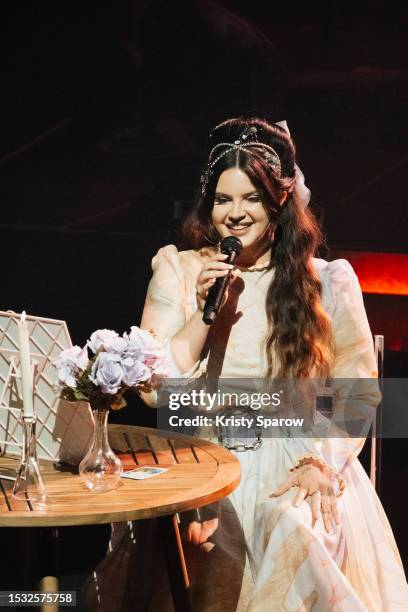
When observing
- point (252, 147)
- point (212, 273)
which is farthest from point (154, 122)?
point (212, 273)

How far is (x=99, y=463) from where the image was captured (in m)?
1.99

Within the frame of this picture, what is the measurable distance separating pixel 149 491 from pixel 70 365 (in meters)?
0.31

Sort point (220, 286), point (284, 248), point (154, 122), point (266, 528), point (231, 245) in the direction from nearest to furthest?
1. point (266, 528)
2. point (220, 286)
3. point (231, 245)
4. point (284, 248)
5. point (154, 122)

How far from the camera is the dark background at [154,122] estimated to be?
3283 millimetres

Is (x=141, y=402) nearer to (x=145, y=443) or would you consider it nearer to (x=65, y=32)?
(x=145, y=443)

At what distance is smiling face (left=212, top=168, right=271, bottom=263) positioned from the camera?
2.90 metres

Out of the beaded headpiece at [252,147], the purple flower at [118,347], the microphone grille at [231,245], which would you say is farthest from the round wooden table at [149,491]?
the beaded headpiece at [252,147]

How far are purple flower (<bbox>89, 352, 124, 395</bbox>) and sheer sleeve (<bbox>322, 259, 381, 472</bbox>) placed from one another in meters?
0.95

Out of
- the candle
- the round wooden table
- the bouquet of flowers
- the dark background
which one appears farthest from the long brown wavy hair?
the candle

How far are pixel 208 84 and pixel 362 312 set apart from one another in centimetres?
101

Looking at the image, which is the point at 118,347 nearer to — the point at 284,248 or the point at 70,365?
the point at 70,365

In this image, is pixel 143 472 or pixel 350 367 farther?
pixel 350 367

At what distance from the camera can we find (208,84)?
3.30m

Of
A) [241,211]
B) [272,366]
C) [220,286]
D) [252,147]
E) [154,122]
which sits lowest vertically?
[272,366]
